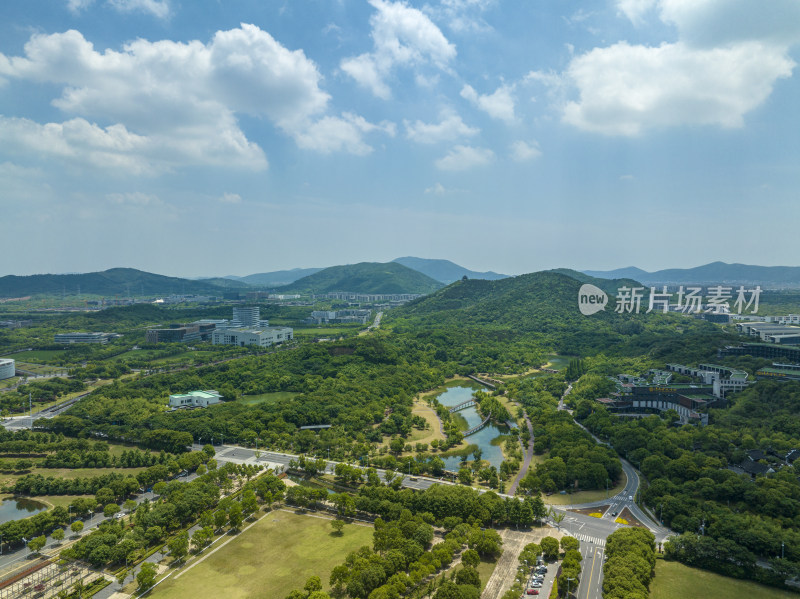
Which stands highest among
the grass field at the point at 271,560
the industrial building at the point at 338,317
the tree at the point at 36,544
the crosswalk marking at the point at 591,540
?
the industrial building at the point at 338,317

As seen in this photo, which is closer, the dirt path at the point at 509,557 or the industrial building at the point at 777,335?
the dirt path at the point at 509,557

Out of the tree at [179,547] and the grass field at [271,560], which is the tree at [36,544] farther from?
the grass field at [271,560]

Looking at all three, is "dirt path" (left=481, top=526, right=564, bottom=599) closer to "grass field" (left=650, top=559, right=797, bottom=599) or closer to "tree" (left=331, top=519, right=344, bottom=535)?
"grass field" (left=650, top=559, right=797, bottom=599)

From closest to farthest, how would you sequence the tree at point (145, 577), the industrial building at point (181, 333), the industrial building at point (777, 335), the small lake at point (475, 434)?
the tree at point (145, 577) < the small lake at point (475, 434) < the industrial building at point (777, 335) < the industrial building at point (181, 333)

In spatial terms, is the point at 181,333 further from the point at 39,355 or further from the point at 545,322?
the point at 545,322

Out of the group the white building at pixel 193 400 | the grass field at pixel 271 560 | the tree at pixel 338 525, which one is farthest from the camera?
the white building at pixel 193 400

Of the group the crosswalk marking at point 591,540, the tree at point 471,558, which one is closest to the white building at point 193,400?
the tree at point 471,558

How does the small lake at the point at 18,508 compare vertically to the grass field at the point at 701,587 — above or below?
below

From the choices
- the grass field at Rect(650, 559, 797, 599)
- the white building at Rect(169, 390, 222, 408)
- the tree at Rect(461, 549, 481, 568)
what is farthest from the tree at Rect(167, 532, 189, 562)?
the white building at Rect(169, 390, 222, 408)
